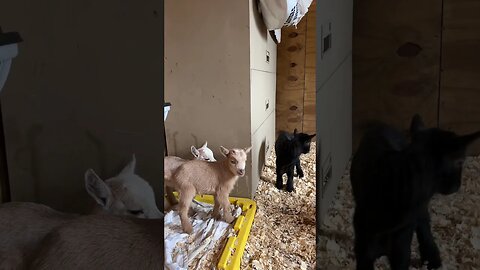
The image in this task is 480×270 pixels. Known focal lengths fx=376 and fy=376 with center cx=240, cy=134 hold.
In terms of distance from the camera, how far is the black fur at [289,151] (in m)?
0.40

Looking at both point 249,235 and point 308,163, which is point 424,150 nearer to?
point 308,163

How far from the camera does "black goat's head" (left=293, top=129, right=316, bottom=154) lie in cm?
40

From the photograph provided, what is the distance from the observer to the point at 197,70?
47 cm

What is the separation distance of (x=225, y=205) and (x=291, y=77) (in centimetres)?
28

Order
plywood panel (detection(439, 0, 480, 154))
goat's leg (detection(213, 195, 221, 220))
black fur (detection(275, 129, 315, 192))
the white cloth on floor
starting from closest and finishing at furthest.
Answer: plywood panel (detection(439, 0, 480, 154)) → black fur (detection(275, 129, 315, 192)) → the white cloth on floor → goat's leg (detection(213, 195, 221, 220))

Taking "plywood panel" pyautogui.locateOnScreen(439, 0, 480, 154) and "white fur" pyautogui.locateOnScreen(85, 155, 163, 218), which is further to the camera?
"white fur" pyautogui.locateOnScreen(85, 155, 163, 218)

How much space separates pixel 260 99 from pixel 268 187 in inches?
4.5

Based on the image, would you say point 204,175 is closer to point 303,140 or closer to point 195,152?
point 195,152

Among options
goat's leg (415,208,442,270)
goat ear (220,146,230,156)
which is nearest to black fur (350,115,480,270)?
goat's leg (415,208,442,270)

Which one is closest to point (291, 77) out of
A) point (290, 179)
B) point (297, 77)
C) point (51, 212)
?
point (297, 77)

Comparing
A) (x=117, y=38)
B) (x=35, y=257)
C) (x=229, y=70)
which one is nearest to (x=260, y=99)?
(x=229, y=70)

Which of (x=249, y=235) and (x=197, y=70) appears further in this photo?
(x=249, y=235)

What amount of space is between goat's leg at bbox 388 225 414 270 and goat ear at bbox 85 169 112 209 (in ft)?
1.08

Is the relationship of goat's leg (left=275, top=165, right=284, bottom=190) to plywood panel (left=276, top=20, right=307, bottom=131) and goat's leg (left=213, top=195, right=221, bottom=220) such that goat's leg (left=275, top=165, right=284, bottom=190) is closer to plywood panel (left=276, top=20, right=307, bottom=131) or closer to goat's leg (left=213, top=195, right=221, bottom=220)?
plywood panel (left=276, top=20, right=307, bottom=131)
